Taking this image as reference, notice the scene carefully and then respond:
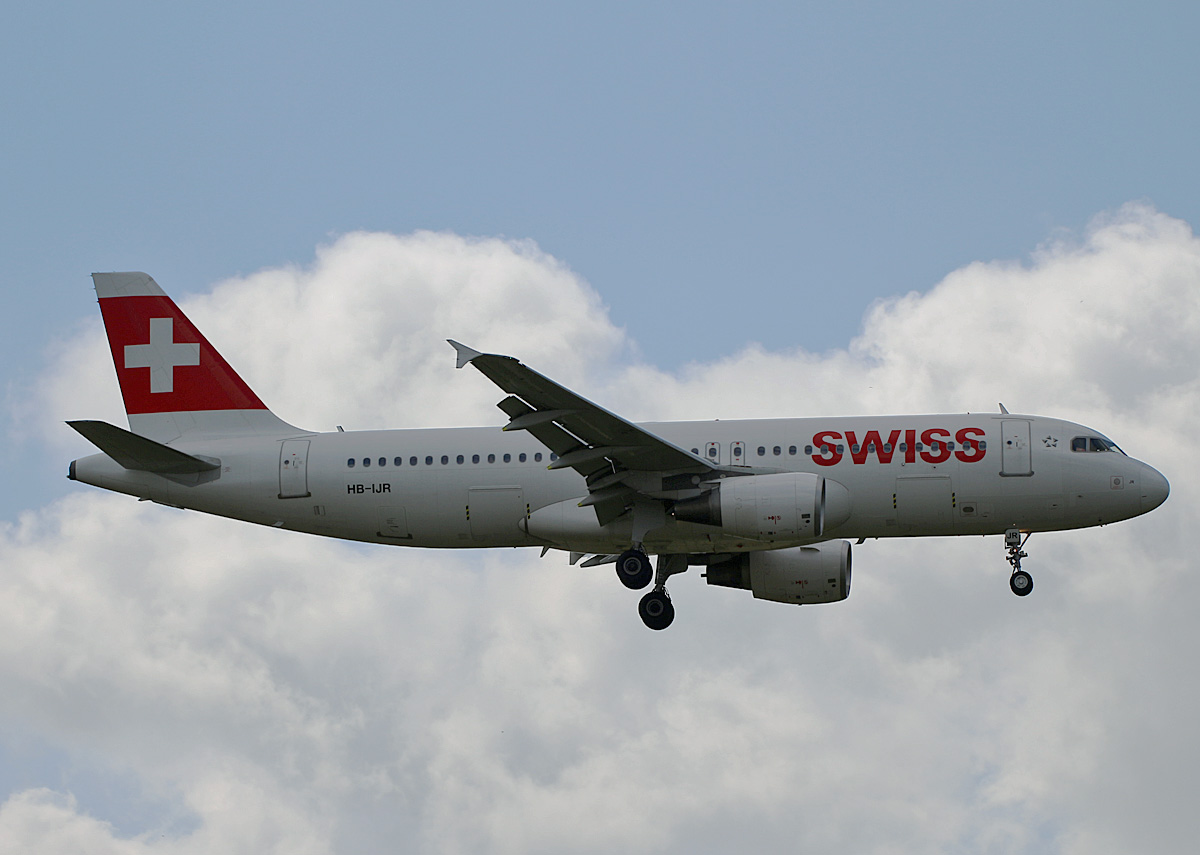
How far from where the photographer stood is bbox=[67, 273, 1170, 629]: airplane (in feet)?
104

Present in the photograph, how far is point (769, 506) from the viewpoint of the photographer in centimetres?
3114

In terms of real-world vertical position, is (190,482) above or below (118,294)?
below

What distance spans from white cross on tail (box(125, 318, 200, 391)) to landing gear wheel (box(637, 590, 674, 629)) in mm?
13585

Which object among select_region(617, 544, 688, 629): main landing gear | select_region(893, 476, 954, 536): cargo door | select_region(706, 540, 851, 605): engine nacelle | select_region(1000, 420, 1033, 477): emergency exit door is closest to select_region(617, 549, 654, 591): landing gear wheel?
select_region(617, 544, 688, 629): main landing gear

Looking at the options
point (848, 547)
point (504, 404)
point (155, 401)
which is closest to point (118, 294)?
point (155, 401)

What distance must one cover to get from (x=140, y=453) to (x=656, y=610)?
42.9ft

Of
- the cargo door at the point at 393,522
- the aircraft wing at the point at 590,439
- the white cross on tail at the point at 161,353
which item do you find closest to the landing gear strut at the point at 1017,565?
the aircraft wing at the point at 590,439

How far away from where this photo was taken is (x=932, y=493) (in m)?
32.2

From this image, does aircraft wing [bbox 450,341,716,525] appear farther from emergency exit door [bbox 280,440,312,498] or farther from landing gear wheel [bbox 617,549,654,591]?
emergency exit door [bbox 280,440,312,498]

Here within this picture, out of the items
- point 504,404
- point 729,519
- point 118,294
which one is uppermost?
point 118,294

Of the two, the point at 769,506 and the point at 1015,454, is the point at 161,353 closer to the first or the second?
the point at 769,506

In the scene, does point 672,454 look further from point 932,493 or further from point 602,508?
point 932,493

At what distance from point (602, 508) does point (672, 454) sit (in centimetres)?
233

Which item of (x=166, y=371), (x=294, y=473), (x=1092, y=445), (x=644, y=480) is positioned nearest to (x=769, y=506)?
(x=644, y=480)
